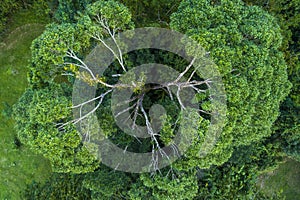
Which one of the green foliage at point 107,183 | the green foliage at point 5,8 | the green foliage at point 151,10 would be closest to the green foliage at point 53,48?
the green foliage at point 151,10

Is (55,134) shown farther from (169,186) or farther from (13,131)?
(13,131)

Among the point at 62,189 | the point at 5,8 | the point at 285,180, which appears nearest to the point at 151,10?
the point at 5,8

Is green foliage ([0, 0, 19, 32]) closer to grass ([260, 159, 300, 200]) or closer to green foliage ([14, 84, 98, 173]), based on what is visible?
green foliage ([14, 84, 98, 173])

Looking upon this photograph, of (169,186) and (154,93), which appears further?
(154,93)

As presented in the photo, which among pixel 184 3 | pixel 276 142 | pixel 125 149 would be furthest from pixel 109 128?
pixel 276 142

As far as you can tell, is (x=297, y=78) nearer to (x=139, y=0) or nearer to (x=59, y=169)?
(x=139, y=0)

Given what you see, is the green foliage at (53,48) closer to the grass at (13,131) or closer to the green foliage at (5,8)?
the green foliage at (5,8)
